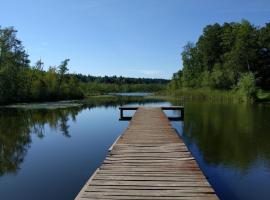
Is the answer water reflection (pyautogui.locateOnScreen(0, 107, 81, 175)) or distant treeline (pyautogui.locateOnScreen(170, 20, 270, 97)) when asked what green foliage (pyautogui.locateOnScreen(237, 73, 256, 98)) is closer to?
distant treeline (pyautogui.locateOnScreen(170, 20, 270, 97))

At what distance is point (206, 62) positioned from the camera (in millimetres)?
75250

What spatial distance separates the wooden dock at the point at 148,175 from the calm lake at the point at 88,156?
143cm

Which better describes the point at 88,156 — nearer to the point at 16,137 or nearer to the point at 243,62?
the point at 16,137

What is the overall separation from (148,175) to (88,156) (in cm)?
636

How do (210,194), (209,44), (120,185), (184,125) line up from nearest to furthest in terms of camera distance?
(210,194) → (120,185) → (184,125) → (209,44)

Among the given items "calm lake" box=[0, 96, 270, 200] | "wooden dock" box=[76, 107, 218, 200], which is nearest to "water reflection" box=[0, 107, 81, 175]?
"calm lake" box=[0, 96, 270, 200]

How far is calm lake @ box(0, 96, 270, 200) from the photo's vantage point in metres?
9.45

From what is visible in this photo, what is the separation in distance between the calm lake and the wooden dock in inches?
56.5

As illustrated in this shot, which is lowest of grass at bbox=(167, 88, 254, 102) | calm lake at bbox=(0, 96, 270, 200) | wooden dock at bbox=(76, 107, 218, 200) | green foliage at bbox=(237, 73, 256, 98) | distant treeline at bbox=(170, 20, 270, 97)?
calm lake at bbox=(0, 96, 270, 200)

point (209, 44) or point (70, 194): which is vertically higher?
point (209, 44)

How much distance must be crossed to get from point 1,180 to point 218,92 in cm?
5108

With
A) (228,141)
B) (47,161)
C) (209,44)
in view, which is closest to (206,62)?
(209,44)

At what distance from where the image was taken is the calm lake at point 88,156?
9.45 m

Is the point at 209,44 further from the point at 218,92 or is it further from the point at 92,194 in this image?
the point at 92,194
